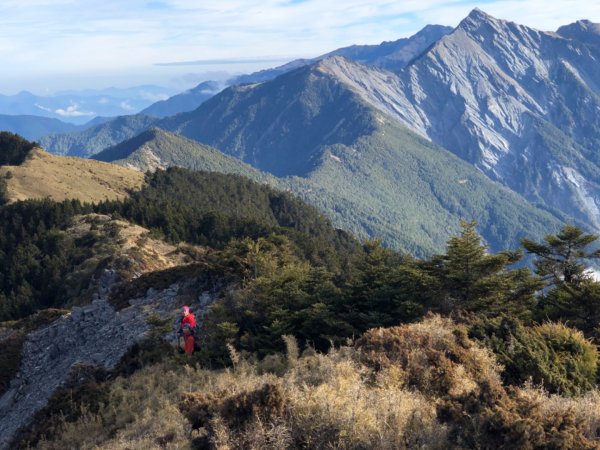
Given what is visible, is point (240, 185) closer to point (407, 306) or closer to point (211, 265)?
point (211, 265)

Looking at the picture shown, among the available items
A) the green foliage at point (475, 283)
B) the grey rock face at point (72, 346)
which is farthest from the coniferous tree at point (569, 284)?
the grey rock face at point (72, 346)

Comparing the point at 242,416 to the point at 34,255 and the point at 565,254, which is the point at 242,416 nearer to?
the point at 565,254

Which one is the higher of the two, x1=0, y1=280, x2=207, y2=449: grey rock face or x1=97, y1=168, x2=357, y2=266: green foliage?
x1=0, y1=280, x2=207, y2=449: grey rock face

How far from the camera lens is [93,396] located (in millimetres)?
18938

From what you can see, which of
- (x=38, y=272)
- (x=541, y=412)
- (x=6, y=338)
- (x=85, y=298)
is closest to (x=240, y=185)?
(x=38, y=272)

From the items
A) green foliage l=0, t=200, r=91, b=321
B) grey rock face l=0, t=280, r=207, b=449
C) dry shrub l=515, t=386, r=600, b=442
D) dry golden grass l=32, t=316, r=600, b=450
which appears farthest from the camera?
green foliage l=0, t=200, r=91, b=321

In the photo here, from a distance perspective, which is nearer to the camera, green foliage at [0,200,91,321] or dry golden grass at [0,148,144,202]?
green foliage at [0,200,91,321]

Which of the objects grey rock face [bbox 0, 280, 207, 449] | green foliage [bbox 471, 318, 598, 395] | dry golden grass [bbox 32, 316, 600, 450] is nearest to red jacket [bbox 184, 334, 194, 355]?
grey rock face [bbox 0, 280, 207, 449]

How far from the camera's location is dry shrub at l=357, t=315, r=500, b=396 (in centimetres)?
1247

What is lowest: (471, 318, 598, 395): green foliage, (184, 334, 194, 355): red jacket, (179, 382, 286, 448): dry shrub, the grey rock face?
the grey rock face

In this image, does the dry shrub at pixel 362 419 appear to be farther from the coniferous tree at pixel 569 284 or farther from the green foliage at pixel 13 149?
the green foliage at pixel 13 149

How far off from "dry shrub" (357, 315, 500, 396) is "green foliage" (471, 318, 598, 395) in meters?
0.53

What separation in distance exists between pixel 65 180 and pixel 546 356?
4749 inches

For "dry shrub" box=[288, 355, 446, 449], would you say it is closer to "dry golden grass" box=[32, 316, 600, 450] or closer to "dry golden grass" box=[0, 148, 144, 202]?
"dry golden grass" box=[32, 316, 600, 450]
